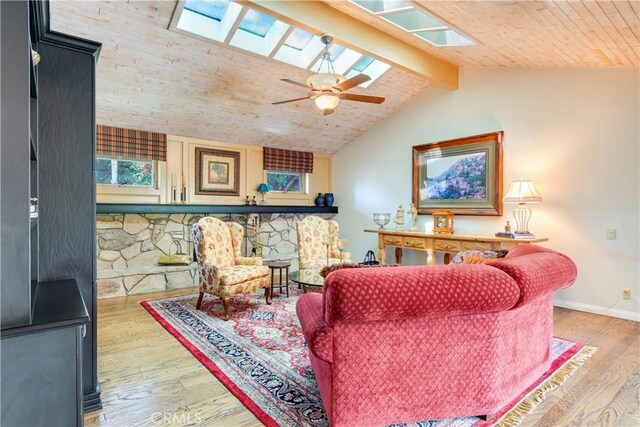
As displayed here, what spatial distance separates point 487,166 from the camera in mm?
4633

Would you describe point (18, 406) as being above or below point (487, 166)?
below

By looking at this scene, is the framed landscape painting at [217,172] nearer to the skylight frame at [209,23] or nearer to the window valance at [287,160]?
the window valance at [287,160]

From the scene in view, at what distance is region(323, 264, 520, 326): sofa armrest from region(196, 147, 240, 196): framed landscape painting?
451cm

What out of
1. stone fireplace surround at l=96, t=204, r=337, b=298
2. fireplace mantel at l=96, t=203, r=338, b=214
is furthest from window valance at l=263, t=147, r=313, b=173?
stone fireplace surround at l=96, t=204, r=337, b=298

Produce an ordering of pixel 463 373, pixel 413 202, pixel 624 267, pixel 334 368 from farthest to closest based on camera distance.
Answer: pixel 413 202 < pixel 624 267 < pixel 463 373 < pixel 334 368

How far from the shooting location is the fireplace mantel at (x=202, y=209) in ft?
14.7

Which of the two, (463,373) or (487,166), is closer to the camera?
(463,373)

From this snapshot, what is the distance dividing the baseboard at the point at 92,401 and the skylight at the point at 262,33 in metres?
3.14

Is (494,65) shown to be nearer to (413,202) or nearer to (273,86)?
(413,202)

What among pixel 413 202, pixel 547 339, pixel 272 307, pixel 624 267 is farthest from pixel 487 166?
pixel 272 307

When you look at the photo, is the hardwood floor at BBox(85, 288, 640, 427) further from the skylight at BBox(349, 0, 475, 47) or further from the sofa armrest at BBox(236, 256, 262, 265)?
the skylight at BBox(349, 0, 475, 47)

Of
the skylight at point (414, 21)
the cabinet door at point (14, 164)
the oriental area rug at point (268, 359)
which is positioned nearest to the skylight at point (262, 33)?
the skylight at point (414, 21)

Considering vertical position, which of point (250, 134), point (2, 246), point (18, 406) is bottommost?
point (18, 406)

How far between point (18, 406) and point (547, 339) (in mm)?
2785
